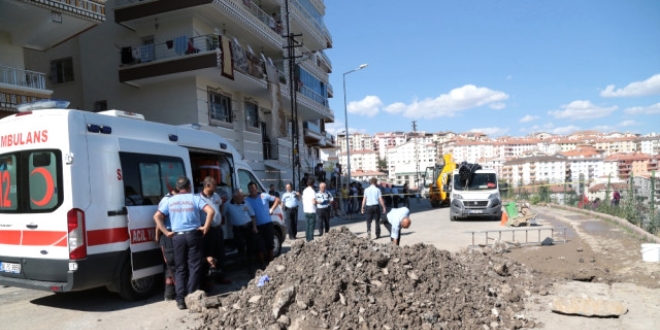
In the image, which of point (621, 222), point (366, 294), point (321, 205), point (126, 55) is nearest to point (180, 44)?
point (126, 55)

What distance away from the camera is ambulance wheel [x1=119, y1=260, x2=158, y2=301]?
5535mm

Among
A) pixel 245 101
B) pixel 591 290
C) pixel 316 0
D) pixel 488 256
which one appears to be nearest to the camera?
pixel 591 290

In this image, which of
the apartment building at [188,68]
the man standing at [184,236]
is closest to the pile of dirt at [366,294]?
the man standing at [184,236]

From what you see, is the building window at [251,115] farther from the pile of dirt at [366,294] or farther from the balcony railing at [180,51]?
the pile of dirt at [366,294]

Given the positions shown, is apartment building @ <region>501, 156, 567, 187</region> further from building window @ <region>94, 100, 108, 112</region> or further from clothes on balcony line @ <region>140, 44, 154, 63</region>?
building window @ <region>94, 100, 108, 112</region>

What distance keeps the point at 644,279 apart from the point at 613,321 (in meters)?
2.22

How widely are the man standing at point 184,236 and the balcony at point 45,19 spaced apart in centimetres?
1016

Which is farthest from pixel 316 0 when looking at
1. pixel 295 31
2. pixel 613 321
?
pixel 613 321

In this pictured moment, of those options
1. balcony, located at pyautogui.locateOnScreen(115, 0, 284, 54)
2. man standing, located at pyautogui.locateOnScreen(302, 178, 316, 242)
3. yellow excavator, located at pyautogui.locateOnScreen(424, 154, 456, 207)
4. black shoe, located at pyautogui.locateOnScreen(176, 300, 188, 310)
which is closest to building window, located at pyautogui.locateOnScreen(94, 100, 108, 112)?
balcony, located at pyautogui.locateOnScreen(115, 0, 284, 54)

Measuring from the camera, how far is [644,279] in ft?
21.2

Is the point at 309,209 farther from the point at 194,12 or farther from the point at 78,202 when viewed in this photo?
the point at 194,12

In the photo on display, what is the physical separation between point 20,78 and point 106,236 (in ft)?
33.4

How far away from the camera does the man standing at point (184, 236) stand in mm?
5352

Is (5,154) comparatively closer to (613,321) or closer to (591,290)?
(613,321)
